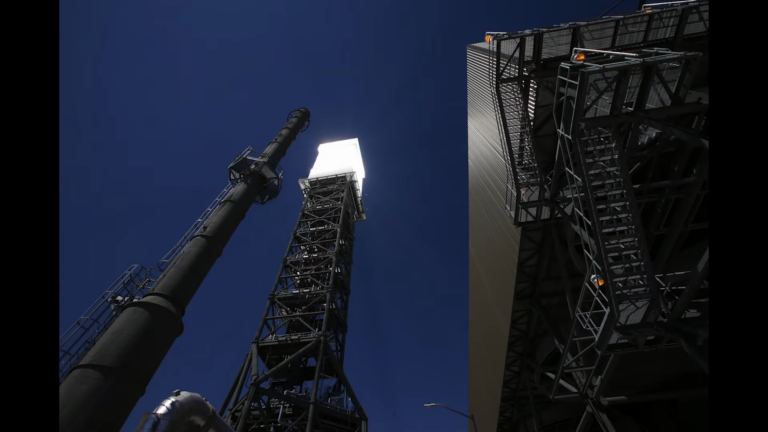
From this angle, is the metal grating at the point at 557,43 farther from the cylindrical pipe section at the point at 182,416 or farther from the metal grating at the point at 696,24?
the cylindrical pipe section at the point at 182,416

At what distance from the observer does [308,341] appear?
71.9 ft

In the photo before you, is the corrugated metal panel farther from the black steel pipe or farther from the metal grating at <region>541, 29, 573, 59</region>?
the black steel pipe

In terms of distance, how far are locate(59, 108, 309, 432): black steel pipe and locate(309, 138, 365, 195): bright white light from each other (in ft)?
90.6

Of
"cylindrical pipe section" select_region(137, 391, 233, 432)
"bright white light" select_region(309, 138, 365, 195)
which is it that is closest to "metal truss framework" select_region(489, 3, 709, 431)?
"cylindrical pipe section" select_region(137, 391, 233, 432)

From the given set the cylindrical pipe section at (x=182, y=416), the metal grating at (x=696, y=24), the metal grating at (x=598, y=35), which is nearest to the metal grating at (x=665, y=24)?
the metal grating at (x=696, y=24)

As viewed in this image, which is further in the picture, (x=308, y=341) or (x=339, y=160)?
(x=339, y=160)

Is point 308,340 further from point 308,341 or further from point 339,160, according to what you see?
point 339,160

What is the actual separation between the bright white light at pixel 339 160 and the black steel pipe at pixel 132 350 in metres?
27.6

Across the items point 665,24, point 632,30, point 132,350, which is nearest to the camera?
point 132,350

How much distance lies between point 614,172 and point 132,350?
32.8 ft

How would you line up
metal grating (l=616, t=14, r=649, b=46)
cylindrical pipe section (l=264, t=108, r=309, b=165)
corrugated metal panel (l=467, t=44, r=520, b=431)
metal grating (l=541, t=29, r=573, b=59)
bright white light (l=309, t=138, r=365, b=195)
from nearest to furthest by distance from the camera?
metal grating (l=616, t=14, r=649, b=46)
metal grating (l=541, t=29, r=573, b=59)
cylindrical pipe section (l=264, t=108, r=309, b=165)
corrugated metal panel (l=467, t=44, r=520, b=431)
bright white light (l=309, t=138, r=365, b=195)

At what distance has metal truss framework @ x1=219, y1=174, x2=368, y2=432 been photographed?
63.3 feet

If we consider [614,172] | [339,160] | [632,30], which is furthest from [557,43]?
[339,160]
